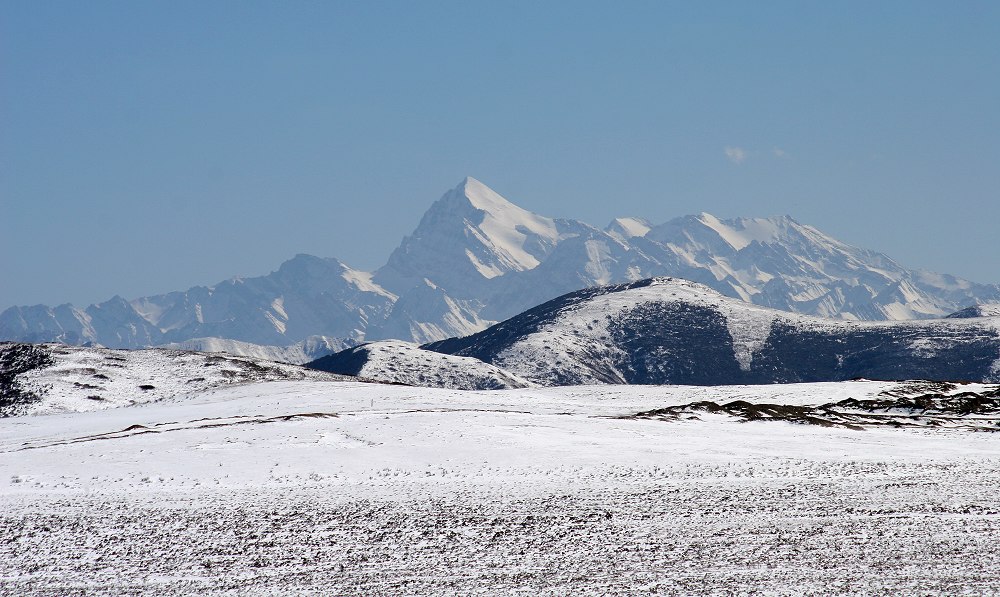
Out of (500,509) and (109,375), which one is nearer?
(500,509)

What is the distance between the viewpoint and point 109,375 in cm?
11312

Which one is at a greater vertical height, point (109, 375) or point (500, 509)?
point (109, 375)

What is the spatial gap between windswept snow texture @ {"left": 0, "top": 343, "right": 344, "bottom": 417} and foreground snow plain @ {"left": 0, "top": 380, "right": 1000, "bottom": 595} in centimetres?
3862

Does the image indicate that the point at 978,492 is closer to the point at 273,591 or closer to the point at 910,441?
the point at 910,441

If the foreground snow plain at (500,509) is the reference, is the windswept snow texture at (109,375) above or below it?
above

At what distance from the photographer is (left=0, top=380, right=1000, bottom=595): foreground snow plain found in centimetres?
2627

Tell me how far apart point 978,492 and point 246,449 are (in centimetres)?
3390

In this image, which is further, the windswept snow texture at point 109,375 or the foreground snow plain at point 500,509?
the windswept snow texture at point 109,375

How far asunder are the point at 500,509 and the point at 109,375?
89634 mm

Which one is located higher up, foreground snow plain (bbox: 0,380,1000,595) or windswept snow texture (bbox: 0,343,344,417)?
windswept snow texture (bbox: 0,343,344,417)

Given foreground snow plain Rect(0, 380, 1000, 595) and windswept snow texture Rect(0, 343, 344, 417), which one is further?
windswept snow texture Rect(0, 343, 344, 417)

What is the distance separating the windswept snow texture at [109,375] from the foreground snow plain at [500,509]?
3862 cm

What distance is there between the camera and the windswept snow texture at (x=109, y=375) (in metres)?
99.8

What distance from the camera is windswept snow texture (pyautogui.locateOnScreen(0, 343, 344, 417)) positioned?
327 feet
